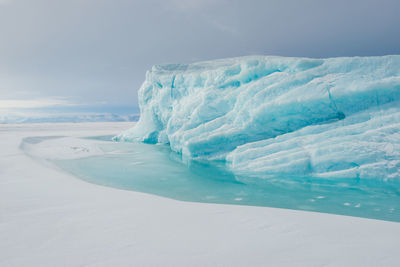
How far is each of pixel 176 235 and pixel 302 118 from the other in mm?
5350

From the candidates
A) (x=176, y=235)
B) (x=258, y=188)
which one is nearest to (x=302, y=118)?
(x=258, y=188)

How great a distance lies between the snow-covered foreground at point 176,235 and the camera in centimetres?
143

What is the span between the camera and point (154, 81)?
11914 mm

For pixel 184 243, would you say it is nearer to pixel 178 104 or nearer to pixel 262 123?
pixel 262 123

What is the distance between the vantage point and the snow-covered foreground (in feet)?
4.68

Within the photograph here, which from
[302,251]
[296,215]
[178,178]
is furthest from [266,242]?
[178,178]

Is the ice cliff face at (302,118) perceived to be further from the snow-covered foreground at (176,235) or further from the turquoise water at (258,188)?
the snow-covered foreground at (176,235)

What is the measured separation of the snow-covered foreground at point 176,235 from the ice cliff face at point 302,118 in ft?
10.0

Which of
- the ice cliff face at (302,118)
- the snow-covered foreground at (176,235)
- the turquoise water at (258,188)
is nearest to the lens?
the snow-covered foreground at (176,235)

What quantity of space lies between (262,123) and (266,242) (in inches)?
205

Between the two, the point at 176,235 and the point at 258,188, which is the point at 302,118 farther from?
the point at 176,235

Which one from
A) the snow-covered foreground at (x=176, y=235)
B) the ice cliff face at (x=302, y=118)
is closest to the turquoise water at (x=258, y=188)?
the ice cliff face at (x=302, y=118)

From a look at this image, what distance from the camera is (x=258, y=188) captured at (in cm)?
433

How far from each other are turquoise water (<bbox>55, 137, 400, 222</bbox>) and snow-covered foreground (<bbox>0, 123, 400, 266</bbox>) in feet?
3.40
